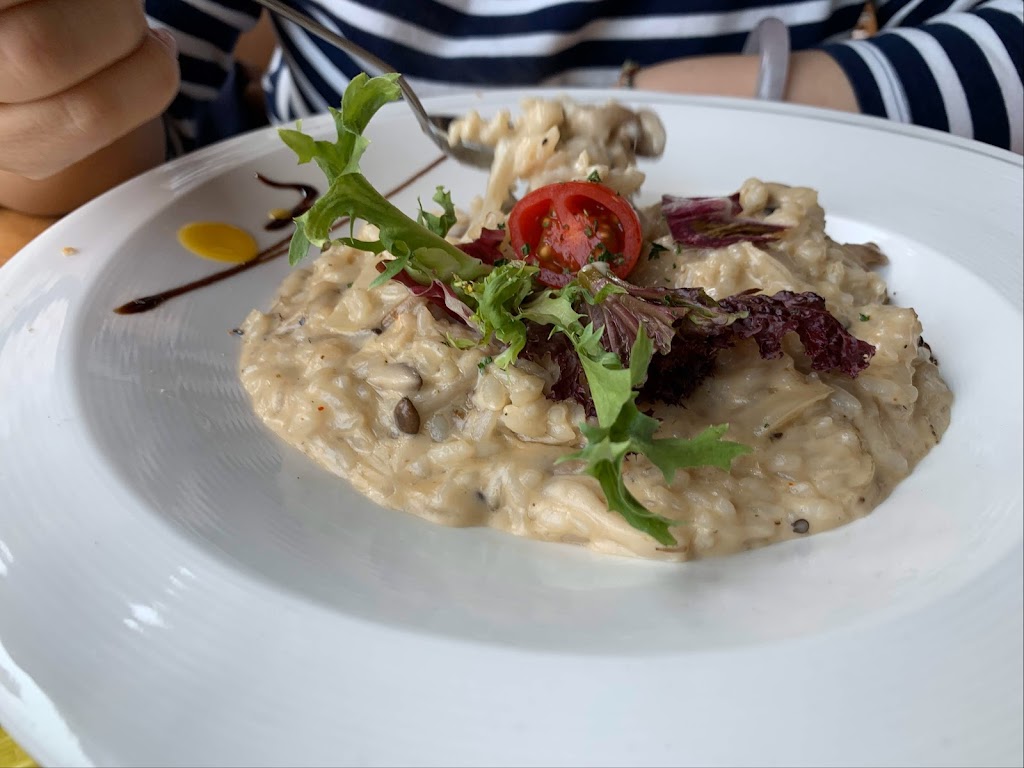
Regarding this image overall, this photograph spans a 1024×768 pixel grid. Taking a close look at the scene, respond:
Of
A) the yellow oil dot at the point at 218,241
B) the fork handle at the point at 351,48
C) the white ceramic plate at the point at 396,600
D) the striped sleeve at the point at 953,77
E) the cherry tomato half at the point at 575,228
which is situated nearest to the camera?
the white ceramic plate at the point at 396,600

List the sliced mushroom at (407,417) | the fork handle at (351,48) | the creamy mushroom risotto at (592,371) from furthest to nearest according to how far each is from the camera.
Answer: the fork handle at (351,48) → the sliced mushroom at (407,417) → the creamy mushroom risotto at (592,371)

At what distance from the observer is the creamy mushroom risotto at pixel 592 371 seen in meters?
1.80

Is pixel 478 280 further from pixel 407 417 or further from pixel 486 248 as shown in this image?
pixel 407 417

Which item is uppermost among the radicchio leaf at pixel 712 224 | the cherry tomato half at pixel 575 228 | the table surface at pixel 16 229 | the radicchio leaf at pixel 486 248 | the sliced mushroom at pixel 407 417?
the cherry tomato half at pixel 575 228

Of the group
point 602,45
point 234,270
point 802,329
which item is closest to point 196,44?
point 234,270

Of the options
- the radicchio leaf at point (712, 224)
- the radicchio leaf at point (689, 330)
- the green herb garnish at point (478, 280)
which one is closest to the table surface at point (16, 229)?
the green herb garnish at point (478, 280)

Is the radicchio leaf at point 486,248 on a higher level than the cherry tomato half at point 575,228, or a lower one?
lower

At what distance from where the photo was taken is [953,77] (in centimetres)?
327

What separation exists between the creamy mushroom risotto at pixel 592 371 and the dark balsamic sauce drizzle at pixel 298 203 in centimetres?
61

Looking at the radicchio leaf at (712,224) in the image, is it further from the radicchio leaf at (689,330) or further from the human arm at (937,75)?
the human arm at (937,75)

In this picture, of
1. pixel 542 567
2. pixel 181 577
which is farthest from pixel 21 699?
pixel 542 567

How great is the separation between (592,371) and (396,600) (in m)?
0.55

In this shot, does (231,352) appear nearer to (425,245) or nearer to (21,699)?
(425,245)

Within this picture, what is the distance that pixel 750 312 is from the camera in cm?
190
